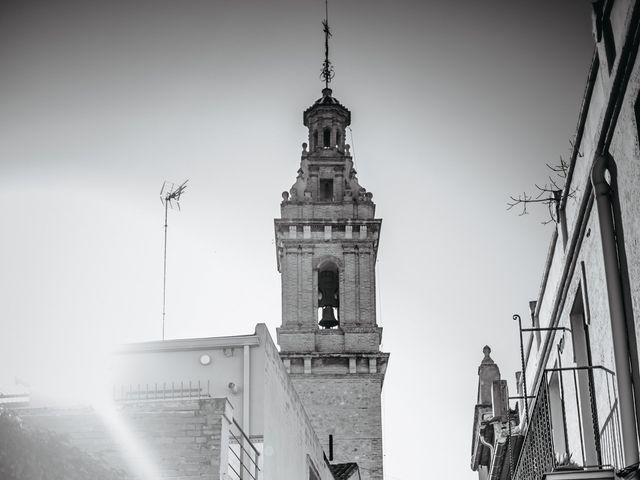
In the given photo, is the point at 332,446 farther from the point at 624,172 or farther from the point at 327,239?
the point at 624,172

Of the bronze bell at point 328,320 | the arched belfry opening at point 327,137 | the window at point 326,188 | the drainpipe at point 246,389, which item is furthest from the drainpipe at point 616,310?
the arched belfry opening at point 327,137

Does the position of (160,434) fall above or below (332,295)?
below

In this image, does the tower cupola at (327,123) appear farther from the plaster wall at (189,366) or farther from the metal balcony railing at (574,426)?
the metal balcony railing at (574,426)

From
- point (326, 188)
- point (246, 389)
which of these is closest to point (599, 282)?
point (246, 389)

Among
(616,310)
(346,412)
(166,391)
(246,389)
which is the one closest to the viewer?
(616,310)

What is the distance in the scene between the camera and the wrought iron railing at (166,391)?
57.5 ft

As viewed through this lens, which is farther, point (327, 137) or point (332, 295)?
point (327, 137)

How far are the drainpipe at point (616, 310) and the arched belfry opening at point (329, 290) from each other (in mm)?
31941

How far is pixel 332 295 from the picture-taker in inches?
1725

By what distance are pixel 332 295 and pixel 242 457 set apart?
2836cm

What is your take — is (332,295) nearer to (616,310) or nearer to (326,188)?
(326,188)

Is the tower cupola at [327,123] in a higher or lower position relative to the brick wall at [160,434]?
higher

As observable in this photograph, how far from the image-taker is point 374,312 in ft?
140

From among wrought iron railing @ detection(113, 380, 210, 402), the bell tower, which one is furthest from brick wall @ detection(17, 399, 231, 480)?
the bell tower
